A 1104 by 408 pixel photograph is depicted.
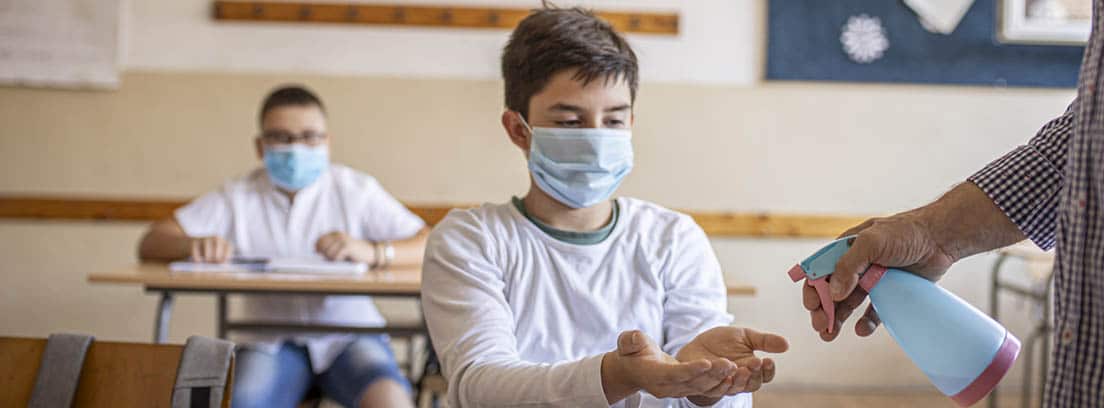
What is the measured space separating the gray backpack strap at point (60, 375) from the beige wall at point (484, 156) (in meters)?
2.73

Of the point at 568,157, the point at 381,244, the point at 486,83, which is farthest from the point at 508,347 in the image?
the point at 486,83

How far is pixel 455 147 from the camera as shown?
393 centimetres

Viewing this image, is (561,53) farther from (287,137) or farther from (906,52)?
(906,52)

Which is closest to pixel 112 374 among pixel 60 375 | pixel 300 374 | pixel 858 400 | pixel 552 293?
pixel 60 375

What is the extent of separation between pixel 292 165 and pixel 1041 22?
9.99ft

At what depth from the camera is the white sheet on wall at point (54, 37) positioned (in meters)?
3.84

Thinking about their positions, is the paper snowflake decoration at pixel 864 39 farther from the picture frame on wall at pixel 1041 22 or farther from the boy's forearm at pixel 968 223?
the boy's forearm at pixel 968 223

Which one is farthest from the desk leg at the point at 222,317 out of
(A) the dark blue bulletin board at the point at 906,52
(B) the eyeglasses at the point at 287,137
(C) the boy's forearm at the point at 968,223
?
(A) the dark blue bulletin board at the point at 906,52

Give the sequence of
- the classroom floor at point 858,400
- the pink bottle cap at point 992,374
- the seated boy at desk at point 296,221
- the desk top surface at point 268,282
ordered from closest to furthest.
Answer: the pink bottle cap at point 992,374
the desk top surface at point 268,282
the seated boy at desk at point 296,221
the classroom floor at point 858,400

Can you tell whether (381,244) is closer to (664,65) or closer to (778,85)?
(664,65)

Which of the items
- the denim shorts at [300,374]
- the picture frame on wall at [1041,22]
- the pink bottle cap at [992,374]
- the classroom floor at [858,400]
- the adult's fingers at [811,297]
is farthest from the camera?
the picture frame on wall at [1041,22]

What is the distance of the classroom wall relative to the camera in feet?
12.8

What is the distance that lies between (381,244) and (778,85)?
6.55 ft

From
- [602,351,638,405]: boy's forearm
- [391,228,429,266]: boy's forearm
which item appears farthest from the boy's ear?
[391,228,429,266]: boy's forearm
